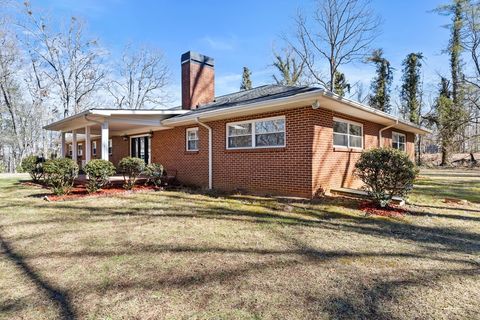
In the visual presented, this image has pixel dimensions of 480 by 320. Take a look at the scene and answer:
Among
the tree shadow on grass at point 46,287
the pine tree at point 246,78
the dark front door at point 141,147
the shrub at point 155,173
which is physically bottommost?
the tree shadow on grass at point 46,287

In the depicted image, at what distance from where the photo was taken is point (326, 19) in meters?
22.1

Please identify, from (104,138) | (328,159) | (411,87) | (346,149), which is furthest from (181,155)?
(411,87)

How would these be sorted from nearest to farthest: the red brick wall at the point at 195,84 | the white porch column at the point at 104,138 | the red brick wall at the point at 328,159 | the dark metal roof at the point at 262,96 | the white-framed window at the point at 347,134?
the dark metal roof at the point at 262,96 < the red brick wall at the point at 328,159 < the white-framed window at the point at 347,134 < the white porch column at the point at 104,138 < the red brick wall at the point at 195,84

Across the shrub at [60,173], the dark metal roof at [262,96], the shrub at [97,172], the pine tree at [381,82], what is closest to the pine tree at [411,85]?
the pine tree at [381,82]

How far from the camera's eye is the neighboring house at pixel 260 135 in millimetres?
7594

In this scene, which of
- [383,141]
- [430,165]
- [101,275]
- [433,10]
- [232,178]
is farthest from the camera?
[430,165]

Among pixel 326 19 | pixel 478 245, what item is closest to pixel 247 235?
pixel 478 245

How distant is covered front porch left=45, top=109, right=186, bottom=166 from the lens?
9.64 metres

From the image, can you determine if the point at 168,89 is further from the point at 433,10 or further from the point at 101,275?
the point at 101,275

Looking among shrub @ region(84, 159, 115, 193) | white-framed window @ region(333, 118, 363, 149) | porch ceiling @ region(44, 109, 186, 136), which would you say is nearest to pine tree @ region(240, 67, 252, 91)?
porch ceiling @ region(44, 109, 186, 136)

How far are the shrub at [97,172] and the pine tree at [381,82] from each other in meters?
28.6

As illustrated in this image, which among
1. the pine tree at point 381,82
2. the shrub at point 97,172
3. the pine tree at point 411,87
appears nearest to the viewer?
the shrub at point 97,172

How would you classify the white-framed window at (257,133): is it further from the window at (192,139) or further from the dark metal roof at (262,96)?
the window at (192,139)

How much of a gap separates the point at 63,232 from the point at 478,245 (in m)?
6.61
